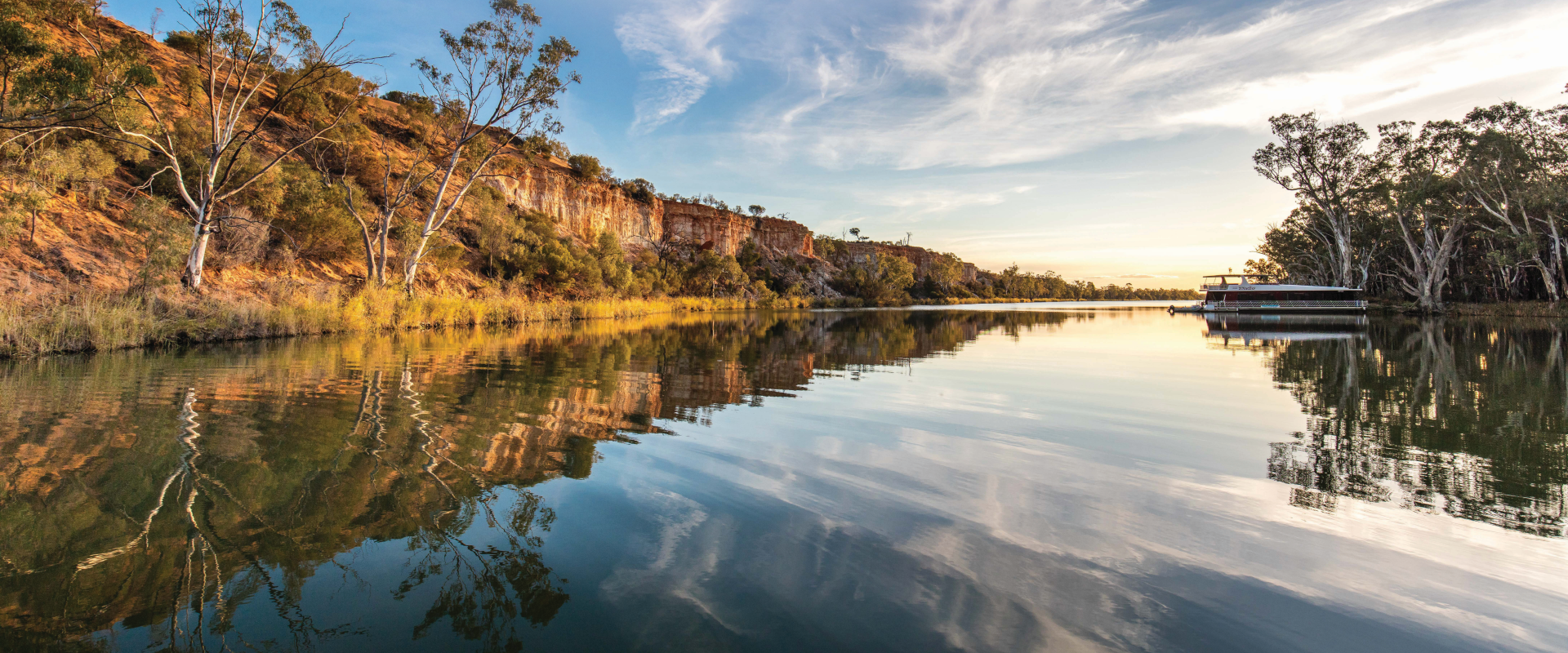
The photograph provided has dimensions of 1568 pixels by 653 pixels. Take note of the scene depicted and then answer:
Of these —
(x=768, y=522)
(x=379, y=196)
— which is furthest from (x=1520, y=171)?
(x=379, y=196)

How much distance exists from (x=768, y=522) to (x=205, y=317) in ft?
56.8

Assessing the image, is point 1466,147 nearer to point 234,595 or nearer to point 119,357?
point 234,595

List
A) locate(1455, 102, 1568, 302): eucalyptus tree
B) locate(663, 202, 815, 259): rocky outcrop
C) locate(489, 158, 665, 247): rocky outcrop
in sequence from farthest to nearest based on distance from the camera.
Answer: locate(663, 202, 815, 259): rocky outcrop, locate(489, 158, 665, 247): rocky outcrop, locate(1455, 102, 1568, 302): eucalyptus tree

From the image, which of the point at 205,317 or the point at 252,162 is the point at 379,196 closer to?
the point at 252,162

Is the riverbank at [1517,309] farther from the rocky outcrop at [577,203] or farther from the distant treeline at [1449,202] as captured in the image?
the rocky outcrop at [577,203]

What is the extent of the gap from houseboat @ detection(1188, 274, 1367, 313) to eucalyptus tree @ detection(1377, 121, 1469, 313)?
146 inches

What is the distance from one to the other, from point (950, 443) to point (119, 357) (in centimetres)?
1412

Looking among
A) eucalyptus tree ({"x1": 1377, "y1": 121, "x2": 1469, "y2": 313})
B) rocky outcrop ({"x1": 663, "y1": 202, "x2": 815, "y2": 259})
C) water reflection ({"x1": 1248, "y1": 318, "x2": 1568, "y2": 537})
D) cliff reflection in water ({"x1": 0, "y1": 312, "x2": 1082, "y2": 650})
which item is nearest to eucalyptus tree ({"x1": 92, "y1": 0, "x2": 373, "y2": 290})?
cliff reflection in water ({"x1": 0, "y1": 312, "x2": 1082, "y2": 650})

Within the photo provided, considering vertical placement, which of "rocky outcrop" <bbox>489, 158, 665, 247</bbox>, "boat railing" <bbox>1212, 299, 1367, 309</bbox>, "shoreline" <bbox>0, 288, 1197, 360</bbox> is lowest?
"shoreline" <bbox>0, 288, 1197, 360</bbox>

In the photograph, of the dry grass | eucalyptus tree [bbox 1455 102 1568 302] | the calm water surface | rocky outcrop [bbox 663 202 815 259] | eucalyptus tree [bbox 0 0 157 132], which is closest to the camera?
the calm water surface

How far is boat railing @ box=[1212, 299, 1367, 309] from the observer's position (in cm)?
4303

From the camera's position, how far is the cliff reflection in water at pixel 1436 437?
4.04 m

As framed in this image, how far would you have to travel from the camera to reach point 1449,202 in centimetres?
3575

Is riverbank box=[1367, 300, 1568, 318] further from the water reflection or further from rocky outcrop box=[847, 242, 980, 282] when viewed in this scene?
rocky outcrop box=[847, 242, 980, 282]
